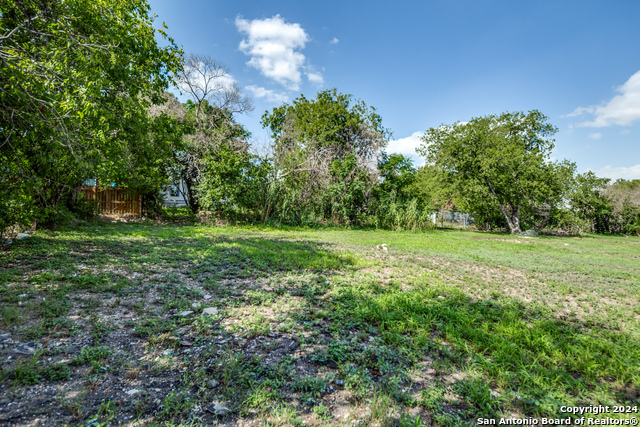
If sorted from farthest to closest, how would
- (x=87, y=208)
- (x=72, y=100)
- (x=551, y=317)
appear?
(x=87, y=208) → (x=72, y=100) → (x=551, y=317)

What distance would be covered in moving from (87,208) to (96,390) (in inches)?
415

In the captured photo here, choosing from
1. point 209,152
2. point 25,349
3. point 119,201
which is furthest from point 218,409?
point 119,201

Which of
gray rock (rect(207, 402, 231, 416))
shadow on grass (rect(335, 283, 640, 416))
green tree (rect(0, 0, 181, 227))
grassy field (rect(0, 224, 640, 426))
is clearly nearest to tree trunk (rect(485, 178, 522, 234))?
grassy field (rect(0, 224, 640, 426))

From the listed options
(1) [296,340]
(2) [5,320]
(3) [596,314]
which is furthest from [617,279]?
(2) [5,320]

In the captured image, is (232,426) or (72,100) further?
(72,100)

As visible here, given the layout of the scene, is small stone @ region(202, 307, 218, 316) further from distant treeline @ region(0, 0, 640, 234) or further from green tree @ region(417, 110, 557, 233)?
green tree @ region(417, 110, 557, 233)

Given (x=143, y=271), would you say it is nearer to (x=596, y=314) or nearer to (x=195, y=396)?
(x=195, y=396)

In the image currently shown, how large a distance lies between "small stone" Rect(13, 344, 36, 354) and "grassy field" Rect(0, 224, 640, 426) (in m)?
0.02

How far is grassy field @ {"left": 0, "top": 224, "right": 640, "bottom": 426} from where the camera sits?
167 cm

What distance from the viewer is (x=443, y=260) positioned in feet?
20.8

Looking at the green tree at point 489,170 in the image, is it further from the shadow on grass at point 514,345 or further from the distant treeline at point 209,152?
the shadow on grass at point 514,345

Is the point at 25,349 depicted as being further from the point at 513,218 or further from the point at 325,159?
the point at 513,218

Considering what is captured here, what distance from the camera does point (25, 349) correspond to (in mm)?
2043

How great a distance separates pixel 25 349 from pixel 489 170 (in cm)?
1951
